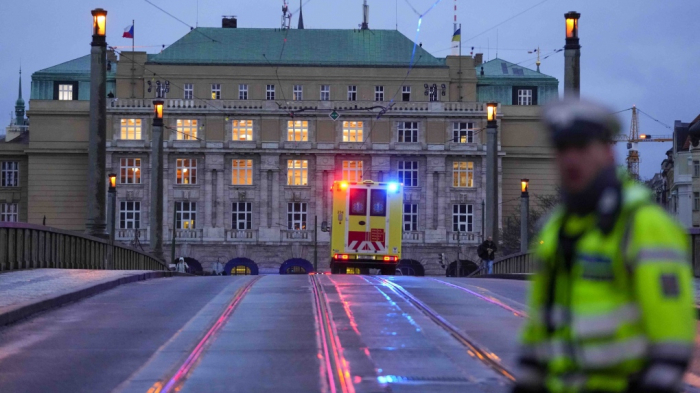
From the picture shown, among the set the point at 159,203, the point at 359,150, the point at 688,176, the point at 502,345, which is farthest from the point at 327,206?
the point at 502,345

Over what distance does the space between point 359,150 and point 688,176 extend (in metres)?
27.2

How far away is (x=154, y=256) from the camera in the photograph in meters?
41.5

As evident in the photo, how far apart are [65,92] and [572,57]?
72.5 metres

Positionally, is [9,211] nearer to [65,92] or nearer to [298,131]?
[65,92]

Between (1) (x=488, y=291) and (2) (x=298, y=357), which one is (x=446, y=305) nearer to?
(1) (x=488, y=291)

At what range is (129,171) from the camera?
3258 inches

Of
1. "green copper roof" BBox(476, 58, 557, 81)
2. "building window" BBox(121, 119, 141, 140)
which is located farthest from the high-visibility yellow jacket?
"green copper roof" BBox(476, 58, 557, 81)

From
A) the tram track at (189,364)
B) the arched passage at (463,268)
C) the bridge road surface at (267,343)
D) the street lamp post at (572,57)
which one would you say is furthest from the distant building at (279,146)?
the tram track at (189,364)

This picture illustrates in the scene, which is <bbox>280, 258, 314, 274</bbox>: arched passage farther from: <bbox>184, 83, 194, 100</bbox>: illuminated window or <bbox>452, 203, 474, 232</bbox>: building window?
<bbox>184, 83, 194, 100</bbox>: illuminated window

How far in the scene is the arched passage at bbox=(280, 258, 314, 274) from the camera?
8075cm

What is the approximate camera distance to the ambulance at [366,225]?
134 feet

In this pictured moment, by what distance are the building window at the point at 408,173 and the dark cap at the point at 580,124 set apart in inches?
3130

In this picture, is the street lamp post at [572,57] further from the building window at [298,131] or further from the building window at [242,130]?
the building window at [242,130]

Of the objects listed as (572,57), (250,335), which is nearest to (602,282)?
(250,335)
